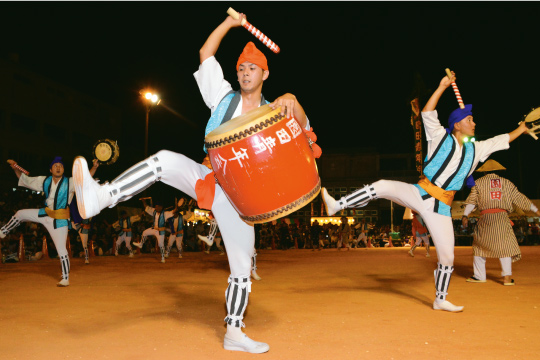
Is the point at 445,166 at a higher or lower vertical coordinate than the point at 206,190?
higher

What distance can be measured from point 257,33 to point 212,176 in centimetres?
113

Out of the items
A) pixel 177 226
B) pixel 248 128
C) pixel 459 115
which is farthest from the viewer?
pixel 177 226

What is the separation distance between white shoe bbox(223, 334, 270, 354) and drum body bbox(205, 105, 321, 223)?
95 cm

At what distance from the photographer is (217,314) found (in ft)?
15.9

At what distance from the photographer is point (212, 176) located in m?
3.46

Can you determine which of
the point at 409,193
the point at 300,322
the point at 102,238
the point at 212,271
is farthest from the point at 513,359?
the point at 102,238

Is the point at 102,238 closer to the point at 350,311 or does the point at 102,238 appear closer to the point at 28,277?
the point at 28,277

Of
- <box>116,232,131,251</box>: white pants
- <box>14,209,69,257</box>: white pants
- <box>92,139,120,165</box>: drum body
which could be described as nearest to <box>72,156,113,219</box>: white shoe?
<box>92,139,120,165</box>: drum body

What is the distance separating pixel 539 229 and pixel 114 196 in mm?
29953

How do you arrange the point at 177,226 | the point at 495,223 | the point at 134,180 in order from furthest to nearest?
the point at 177,226, the point at 495,223, the point at 134,180

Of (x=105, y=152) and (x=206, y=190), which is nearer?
(x=206, y=190)

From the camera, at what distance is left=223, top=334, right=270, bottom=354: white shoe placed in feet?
11.0

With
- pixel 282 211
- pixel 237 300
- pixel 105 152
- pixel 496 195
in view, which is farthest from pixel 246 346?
pixel 496 195

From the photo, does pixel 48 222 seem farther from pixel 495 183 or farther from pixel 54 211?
pixel 495 183
